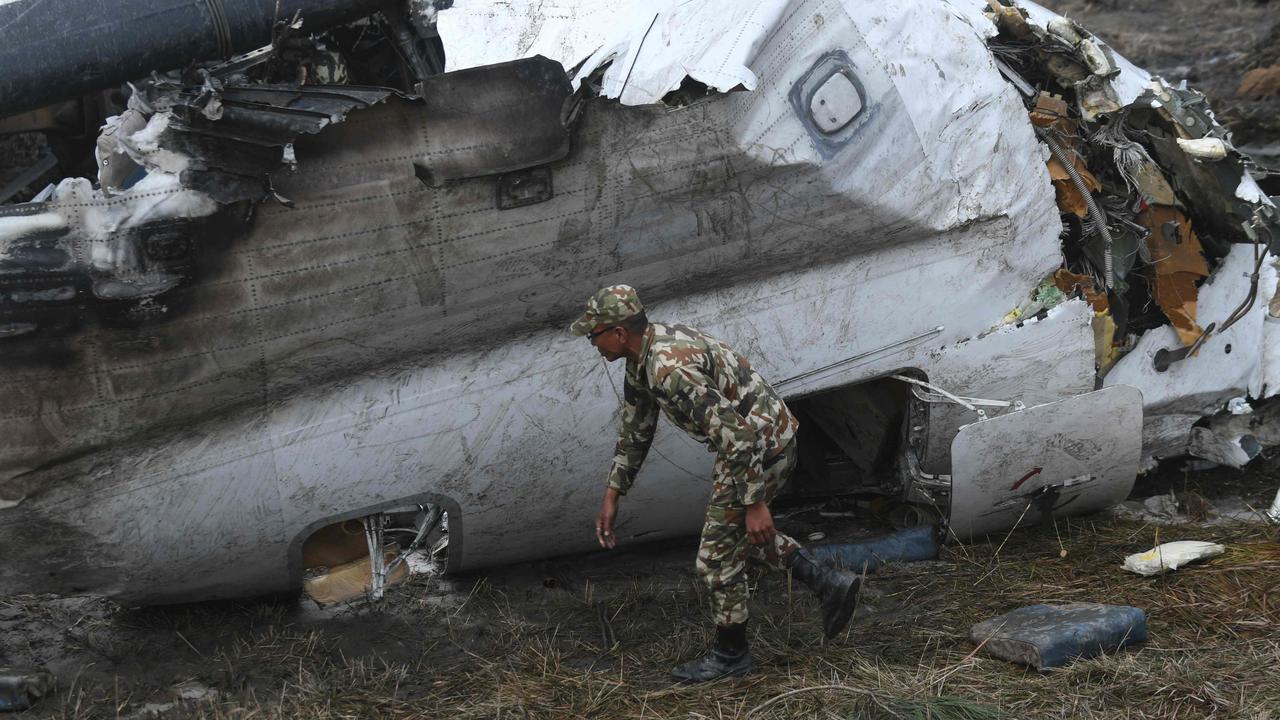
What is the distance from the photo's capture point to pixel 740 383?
439cm

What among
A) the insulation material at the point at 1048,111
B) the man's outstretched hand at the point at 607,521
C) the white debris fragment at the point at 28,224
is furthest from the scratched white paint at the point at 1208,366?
the white debris fragment at the point at 28,224

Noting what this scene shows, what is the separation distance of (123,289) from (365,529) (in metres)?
1.41

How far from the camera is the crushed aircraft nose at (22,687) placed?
14.8 feet

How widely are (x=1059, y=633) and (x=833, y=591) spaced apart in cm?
86

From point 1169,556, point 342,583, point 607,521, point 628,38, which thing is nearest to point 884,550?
point 1169,556

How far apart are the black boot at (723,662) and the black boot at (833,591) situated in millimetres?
345

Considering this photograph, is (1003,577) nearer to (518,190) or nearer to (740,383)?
(740,383)

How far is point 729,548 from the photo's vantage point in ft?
14.9

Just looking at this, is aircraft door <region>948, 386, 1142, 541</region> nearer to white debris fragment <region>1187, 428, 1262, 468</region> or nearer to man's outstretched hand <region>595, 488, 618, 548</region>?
white debris fragment <region>1187, 428, 1262, 468</region>

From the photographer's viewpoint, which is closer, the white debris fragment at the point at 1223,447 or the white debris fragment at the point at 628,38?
the white debris fragment at the point at 628,38

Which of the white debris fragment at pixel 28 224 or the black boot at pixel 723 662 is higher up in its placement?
the white debris fragment at pixel 28 224

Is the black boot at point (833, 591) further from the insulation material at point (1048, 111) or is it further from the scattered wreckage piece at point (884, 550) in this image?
the insulation material at point (1048, 111)

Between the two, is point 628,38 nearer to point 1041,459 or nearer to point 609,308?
point 609,308

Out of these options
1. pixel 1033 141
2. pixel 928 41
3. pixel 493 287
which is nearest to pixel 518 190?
pixel 493 287
